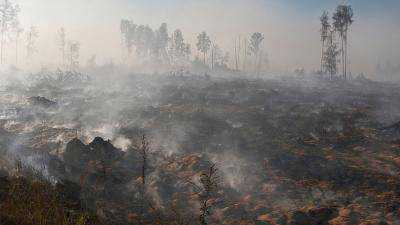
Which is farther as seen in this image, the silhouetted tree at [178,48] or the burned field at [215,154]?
the silhouetted tree at [178,48]

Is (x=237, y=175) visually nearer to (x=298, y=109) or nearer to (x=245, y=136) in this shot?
(x=245, y=136)

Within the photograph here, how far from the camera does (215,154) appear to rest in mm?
30203

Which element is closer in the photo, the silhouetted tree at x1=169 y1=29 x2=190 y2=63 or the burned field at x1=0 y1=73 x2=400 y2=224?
the burned field at x1=0 y1=73 x2=400 y2=224

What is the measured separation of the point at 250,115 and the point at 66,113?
19.1 m

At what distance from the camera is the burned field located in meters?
21.5

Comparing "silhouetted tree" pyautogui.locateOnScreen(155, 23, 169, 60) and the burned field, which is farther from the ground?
"silhouetted tree" pyautogui.locateOnScreen(155, 23, 169, 60)

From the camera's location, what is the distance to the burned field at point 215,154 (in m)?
21.5

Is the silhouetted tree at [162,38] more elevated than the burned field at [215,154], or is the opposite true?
the silhouetted tree at [162,38]

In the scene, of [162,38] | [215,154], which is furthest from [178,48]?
[215,154]

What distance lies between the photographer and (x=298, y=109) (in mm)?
42938

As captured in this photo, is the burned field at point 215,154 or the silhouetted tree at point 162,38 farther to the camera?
the silhouetted tree at point 162,38

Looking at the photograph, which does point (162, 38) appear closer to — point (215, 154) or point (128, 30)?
point (128, 30)

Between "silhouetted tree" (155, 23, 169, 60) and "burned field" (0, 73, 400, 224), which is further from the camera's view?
"silhouetted tree" (155, 23, 169, 60)

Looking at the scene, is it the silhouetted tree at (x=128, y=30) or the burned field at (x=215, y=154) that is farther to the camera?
the silhouetted tree at (x=128, y=30)
